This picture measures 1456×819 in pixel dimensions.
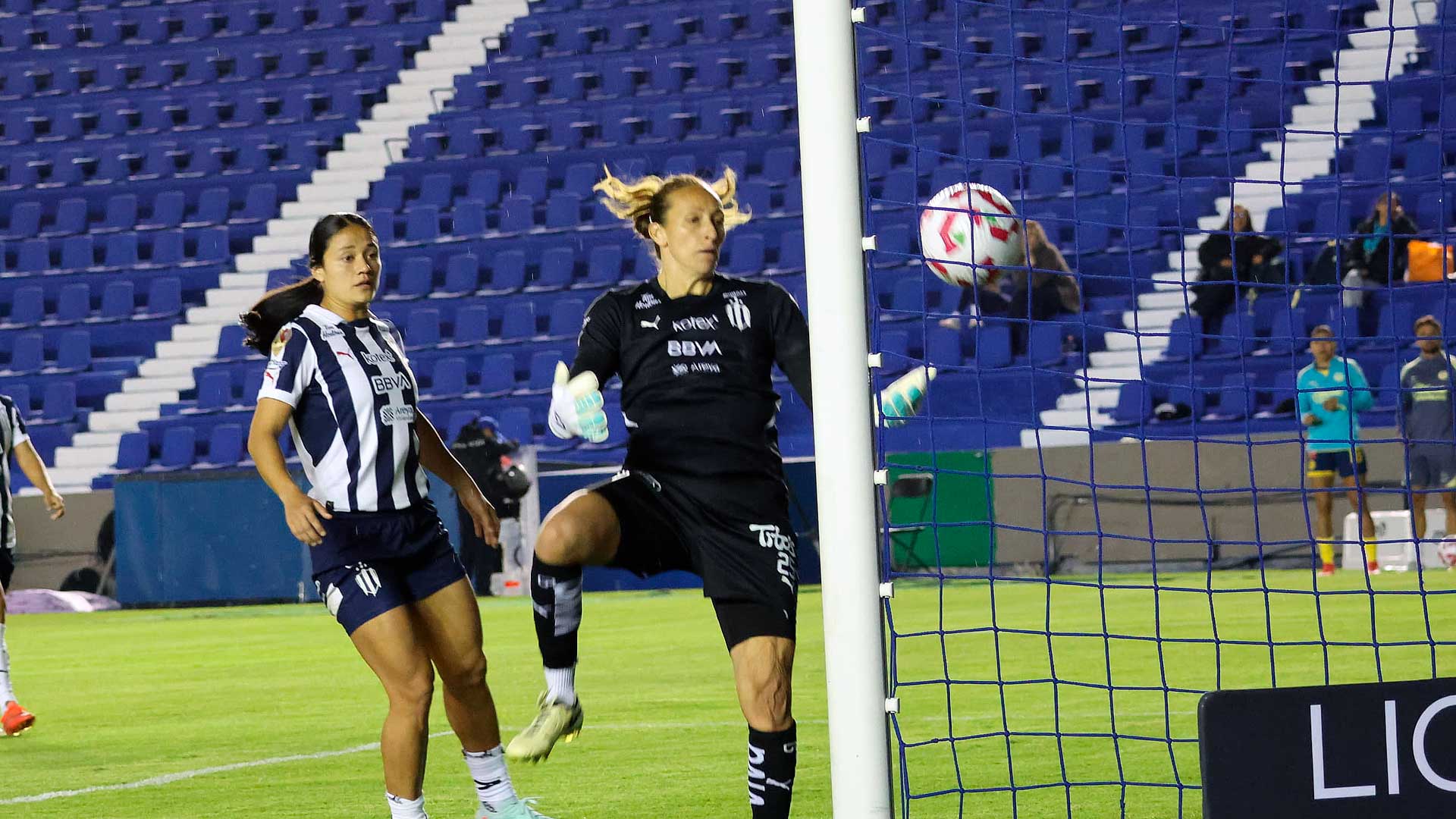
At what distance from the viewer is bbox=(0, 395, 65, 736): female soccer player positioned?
7344 mm

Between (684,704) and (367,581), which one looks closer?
(367,581)

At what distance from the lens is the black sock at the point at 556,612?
14.4ft

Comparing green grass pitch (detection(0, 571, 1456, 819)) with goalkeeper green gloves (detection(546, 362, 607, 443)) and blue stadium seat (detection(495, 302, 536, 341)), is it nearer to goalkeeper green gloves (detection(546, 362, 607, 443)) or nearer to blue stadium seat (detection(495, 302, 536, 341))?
goalkeeper green gloves (detection(546, 362, 607, 443))

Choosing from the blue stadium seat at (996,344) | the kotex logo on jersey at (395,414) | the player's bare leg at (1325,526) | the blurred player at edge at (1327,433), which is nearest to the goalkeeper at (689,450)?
the kotex logo on jersey at (395,414)

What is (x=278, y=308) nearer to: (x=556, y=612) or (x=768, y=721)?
(x=556, y=612)

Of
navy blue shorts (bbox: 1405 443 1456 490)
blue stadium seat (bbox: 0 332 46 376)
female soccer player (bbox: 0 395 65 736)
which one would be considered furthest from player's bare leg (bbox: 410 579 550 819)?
blue stadium seat (bbox: 0 332 46 376)

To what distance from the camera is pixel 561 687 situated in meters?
4.42

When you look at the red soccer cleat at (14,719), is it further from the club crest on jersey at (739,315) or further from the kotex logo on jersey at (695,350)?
the club crest on jersey at (739,315)

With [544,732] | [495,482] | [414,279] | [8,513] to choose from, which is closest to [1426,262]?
[495,482]

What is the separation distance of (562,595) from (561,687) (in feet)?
0.78

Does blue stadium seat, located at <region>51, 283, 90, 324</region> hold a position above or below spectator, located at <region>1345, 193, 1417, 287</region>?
above

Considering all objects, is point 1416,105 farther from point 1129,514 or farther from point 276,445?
point 276,445

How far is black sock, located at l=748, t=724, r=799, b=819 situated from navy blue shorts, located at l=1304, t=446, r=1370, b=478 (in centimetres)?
950

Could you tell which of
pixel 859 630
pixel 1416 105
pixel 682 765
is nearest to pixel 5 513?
pixel 682 765
